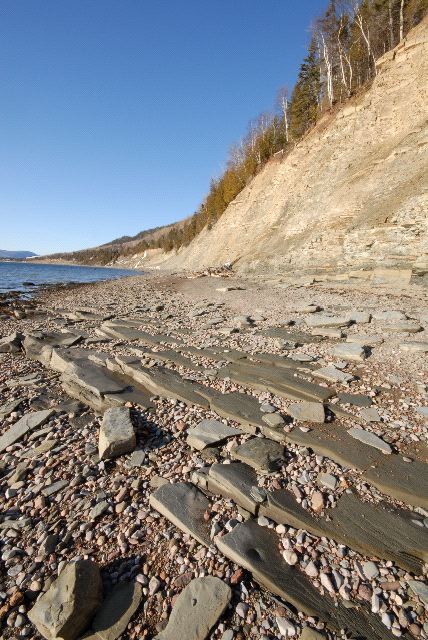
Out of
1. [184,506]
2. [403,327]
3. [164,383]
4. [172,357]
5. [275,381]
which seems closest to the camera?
[184,506]

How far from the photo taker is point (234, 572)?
2.64 m

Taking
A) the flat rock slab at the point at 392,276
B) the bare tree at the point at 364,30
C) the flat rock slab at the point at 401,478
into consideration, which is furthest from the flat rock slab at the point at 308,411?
the bare tree at the point at 364,30

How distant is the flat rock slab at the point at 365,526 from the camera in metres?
2.75

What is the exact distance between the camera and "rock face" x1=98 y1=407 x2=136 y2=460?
4.16 m

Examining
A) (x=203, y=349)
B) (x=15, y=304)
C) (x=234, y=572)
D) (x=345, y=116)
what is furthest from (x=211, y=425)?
(x=345, y=116)

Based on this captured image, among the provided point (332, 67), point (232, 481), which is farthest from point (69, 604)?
point (332, 67)

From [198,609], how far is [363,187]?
22.3 metres

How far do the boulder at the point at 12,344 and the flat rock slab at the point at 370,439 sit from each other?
9433 millimetres

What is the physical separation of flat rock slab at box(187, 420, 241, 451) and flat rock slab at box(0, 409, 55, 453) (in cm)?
277

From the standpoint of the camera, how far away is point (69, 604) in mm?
2295

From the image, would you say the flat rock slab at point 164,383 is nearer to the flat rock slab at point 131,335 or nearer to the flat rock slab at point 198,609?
the flat rock slab at point 131,335

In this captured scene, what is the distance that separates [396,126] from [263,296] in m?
16.2

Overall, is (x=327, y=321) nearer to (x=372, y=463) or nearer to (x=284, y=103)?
(x=372, y=463)

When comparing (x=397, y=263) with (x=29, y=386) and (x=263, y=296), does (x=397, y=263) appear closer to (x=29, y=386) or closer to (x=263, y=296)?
(x=263, y=296)
